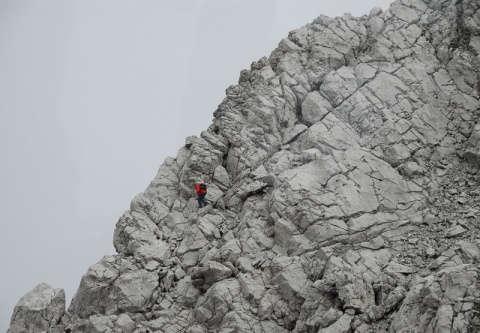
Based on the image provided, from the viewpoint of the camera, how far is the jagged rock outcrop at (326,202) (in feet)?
99.0

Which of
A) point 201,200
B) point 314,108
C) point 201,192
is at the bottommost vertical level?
point 201,200

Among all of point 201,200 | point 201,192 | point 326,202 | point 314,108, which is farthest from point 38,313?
point 314,108

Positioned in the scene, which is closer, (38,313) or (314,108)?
(38,313)

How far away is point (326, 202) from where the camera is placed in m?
35.1

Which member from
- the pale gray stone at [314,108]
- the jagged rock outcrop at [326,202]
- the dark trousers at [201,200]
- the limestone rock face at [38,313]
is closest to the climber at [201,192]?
the dark trousers at [201,200]

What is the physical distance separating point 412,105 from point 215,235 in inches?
793

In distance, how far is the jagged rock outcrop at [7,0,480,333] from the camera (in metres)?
30.2

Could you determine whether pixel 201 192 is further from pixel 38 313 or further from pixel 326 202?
pixel 38 313

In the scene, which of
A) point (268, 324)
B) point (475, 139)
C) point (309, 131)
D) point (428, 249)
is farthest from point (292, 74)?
point (268, 324)

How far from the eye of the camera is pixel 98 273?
3556cm

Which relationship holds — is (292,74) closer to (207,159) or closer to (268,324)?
(207,159)

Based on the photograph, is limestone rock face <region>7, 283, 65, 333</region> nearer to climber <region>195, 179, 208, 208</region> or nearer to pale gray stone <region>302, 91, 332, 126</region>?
climber <region>195, 179, 208, 208</region>

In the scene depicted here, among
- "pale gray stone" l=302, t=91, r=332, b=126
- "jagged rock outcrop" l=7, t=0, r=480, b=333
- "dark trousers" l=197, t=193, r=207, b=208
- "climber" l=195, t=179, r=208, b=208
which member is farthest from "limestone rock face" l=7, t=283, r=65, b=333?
"pale gray stone" l=302, t=91, r=332, b=126

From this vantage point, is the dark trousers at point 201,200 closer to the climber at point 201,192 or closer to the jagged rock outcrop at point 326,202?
the climber at point 201,192
